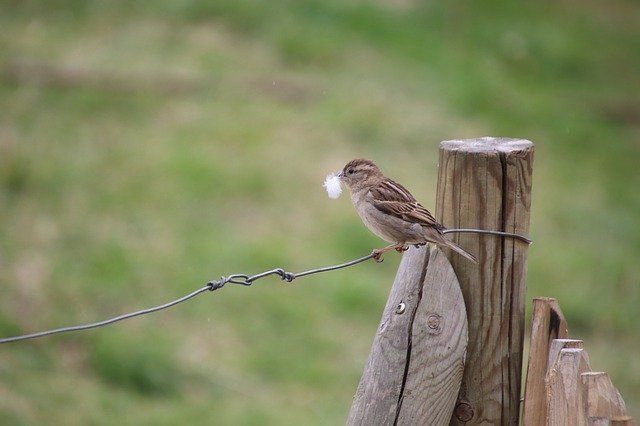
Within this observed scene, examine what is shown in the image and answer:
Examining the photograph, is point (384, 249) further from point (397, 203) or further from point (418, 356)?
point (418, 356)

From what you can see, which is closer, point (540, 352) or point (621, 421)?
point (621, 421)

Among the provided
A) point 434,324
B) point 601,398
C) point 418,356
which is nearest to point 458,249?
point 434,324

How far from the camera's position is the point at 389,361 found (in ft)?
9.06


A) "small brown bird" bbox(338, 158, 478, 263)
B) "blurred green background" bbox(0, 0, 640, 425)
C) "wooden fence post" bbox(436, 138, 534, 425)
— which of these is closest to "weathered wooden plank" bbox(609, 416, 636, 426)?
"wooden fence post" bbox(436, 138, 534, 425)

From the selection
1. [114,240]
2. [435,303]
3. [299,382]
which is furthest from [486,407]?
[114,240]

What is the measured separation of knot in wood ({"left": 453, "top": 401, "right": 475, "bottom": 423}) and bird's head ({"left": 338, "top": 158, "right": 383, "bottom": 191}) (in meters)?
1.14

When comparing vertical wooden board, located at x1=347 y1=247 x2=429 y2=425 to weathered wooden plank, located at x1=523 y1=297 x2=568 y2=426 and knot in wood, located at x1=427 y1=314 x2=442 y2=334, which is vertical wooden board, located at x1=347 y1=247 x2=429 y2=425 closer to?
knot in wood, located at x1=427 y1=314 x2=442 y2=334

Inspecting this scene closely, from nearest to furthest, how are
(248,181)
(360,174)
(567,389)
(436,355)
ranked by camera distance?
1. (567,389)
2. (436,355)
3. (360,174)
4. (248,181)

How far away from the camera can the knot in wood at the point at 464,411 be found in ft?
9.25

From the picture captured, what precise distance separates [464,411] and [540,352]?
0.93 feet

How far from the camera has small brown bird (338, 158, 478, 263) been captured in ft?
10.4

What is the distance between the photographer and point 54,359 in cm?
652

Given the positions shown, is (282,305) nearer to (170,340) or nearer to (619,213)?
(170,340)

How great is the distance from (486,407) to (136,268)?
5161mm
